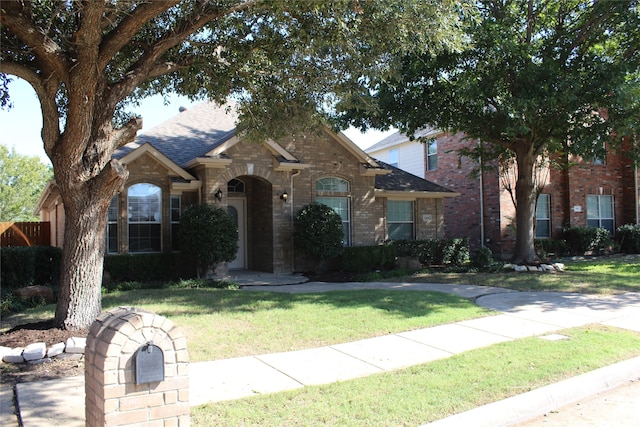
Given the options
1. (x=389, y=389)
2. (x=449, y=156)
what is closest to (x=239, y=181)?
(x=449, y=156)

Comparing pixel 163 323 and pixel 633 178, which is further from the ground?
pixel 633 178

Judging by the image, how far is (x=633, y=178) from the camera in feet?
82.8

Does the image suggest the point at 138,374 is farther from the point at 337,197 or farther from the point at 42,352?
the point at 337,197

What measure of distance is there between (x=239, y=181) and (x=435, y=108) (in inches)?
277

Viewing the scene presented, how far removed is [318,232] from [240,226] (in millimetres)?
3352

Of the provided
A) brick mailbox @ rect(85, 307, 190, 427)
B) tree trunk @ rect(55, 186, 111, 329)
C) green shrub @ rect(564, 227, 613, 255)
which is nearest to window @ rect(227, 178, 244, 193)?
tree trunk @ rect(55, 186, 111, 329)

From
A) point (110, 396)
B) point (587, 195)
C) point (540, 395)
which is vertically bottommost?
point (540, 395)

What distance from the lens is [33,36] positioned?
23.8ft

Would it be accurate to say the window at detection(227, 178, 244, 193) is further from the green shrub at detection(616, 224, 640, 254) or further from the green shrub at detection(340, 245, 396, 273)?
the green shrub at detection(616, 224, 640, 254)

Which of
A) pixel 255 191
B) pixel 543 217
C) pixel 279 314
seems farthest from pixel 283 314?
pixel 543 217

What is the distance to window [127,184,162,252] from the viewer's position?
14.5 metres

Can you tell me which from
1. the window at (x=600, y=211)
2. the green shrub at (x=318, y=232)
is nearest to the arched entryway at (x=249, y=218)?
the green shrub at (x=318, y=232)

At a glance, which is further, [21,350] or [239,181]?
[239,181]

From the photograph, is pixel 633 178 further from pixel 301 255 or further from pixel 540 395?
pixel 540 395
